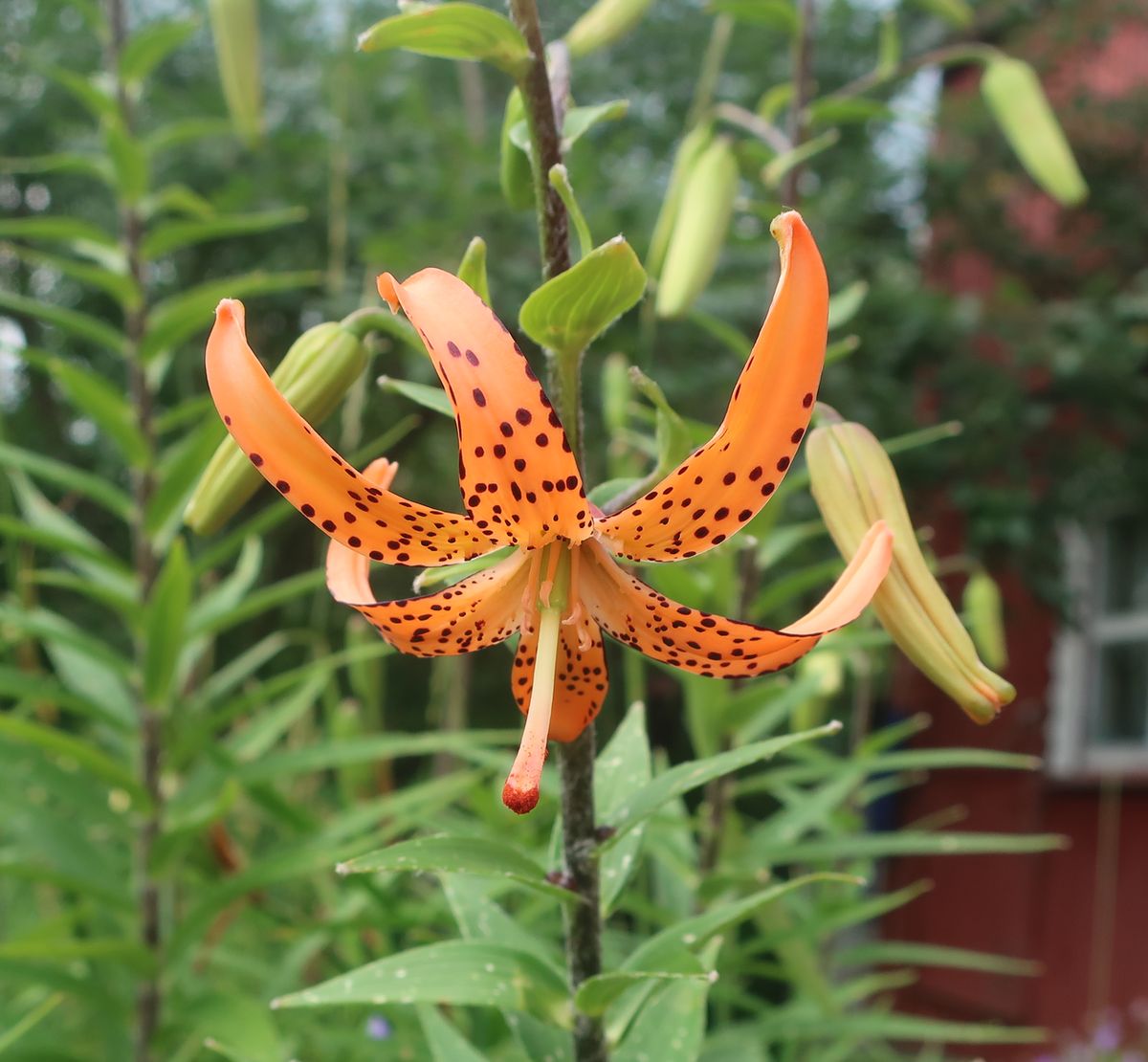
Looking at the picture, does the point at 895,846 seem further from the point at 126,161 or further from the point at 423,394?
the point at 126,161

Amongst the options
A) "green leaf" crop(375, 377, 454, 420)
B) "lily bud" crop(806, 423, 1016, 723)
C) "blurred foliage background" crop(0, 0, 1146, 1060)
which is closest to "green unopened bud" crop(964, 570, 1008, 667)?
"blurred foliage background" crop(0, 0, 1146, 1060)

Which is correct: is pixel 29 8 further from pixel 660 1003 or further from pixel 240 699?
pixel 660 1003

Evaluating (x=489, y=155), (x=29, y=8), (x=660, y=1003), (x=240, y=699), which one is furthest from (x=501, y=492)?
(x=29, y=8)

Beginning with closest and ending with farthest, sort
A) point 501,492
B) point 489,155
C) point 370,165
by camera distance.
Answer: point 501,492
point 489,155
point 370,165

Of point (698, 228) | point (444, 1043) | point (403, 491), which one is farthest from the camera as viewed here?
point (403, 491)

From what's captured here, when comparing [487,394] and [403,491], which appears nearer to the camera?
[487,394]

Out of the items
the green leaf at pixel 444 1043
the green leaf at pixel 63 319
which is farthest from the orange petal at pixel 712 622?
the green leaf at pixel 63 319

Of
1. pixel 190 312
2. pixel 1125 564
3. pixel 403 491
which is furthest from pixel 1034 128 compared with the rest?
pixel 1125 564
